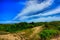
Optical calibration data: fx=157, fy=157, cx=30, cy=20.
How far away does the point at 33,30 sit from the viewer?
2.29 meters

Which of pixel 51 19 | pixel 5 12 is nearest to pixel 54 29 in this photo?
pixel 51 19

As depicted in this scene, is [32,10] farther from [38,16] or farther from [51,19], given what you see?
[51,19]

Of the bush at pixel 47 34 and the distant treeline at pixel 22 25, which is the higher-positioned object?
the distant treeline at pixel 22 25

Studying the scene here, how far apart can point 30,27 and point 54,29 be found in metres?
0.36

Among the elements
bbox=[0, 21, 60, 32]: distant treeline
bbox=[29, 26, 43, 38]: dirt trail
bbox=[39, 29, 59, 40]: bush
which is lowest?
bbox=[39, 29, 59, 40]: bush

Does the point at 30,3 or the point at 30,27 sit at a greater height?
the point at 30,3

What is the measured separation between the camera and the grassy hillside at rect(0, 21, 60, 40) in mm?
2262

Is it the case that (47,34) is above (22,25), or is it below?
below

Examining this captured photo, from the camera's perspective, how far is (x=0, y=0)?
7.64ft

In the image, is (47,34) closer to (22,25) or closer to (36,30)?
(36,30)

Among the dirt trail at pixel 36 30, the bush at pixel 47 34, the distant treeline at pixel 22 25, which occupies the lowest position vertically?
the bush at pixel 47 34

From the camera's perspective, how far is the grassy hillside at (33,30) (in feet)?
7.42

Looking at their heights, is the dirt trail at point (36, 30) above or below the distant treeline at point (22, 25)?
below

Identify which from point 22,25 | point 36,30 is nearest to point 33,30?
point 36,30
